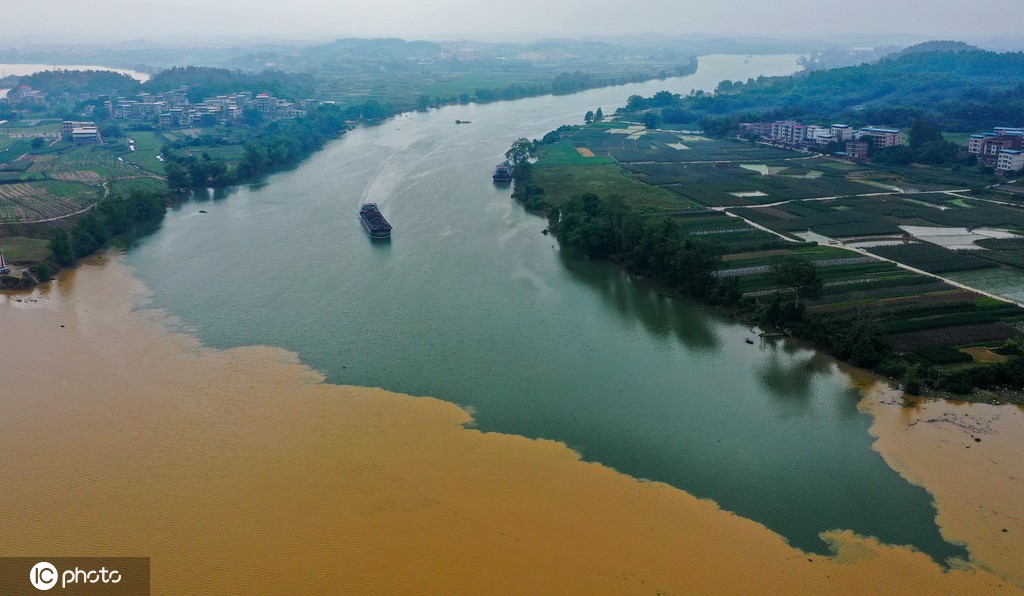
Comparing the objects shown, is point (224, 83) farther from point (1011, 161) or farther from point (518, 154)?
point (1011, 161)

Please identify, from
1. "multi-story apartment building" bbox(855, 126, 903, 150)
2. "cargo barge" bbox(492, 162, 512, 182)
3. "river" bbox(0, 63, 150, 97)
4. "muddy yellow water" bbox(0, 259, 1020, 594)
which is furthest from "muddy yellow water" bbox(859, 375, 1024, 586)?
"river" bbox(0, 63, 150, 97)

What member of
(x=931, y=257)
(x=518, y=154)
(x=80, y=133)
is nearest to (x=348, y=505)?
(x=931, y=257)

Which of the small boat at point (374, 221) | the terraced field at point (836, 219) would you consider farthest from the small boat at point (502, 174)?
the small boat at point (374, 221)

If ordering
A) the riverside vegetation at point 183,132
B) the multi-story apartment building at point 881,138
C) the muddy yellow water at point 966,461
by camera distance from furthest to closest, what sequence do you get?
the multi-story apartment building at point 881,138 < the riverside vegetation at point 183,132 < the muddy yellow water at point 966,461

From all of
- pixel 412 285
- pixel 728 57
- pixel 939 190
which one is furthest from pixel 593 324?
pixel 728 57

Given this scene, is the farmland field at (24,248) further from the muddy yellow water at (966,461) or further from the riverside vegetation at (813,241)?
the muddy yellow water at (966,461)

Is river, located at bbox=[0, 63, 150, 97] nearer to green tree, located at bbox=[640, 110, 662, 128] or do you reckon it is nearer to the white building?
green tree, located at bbox=[640, 110, 662, 128]
